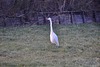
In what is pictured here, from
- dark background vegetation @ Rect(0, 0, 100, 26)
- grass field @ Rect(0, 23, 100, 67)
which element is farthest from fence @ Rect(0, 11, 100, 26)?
grass field @ Rect(0, 23, 100, 67)

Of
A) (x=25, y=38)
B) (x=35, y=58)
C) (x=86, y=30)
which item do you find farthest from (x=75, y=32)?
(x=35, y=58)

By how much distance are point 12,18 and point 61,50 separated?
9.51 meters

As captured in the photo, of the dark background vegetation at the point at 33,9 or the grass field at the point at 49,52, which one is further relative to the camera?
the dark background vegetation at the point at 33,9

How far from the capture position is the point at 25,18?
1905 centimetres

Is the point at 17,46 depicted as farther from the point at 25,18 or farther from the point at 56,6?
the point at 56,6

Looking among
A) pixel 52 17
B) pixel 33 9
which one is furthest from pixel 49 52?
pixel 33 9

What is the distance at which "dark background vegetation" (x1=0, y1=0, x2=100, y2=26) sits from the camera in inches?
725

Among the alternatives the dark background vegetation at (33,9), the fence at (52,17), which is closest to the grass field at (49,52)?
the fence at (52,17)

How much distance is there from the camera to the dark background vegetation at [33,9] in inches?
725

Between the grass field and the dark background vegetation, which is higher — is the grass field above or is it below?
below

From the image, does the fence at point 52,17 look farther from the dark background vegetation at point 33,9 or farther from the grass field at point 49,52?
the grass field at point 49,52

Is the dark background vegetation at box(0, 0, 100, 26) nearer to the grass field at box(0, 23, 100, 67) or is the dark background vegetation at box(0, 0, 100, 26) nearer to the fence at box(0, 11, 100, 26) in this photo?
the fence at box(0, 11, 100, 26)

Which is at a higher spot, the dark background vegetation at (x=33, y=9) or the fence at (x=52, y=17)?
the dark background vegetation at (x=33, y=9)

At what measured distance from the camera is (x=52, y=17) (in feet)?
63.6
